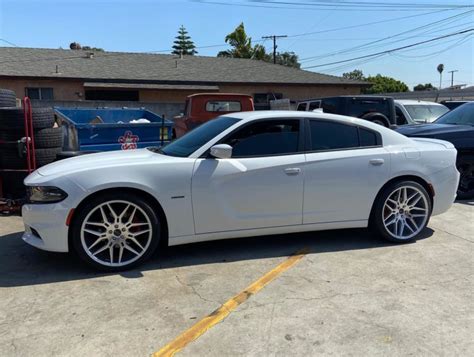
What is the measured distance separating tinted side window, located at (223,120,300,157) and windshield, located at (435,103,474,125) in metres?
4.70

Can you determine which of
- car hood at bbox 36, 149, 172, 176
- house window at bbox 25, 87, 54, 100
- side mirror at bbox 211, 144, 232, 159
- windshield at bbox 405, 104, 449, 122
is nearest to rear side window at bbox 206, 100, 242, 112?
windshield at bbox 405, 104, 449, 122

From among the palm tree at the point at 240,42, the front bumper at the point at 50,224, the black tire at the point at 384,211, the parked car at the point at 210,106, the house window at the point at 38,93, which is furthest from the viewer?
the palm tree at the point at 240,42

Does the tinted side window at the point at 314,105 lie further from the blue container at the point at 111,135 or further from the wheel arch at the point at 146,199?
the wheel arch at the point at 146,199

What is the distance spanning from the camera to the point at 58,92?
22.9 meters

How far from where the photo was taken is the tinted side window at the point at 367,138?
16.7 ft

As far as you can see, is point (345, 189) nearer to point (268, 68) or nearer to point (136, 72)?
point (136, 72)

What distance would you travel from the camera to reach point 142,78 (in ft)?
79.3

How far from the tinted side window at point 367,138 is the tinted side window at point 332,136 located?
5 cm

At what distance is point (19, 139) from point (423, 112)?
33.7ft

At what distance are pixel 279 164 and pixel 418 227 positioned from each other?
197cm

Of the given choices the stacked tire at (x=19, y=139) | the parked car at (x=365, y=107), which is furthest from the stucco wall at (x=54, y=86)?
the stacked tire at (x=19, y=139)

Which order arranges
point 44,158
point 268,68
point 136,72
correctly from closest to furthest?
point 44,158, point 136,72, point 268,68

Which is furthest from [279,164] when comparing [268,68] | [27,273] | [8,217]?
[268,68]

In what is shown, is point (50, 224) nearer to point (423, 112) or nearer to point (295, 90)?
point (423, 112)
